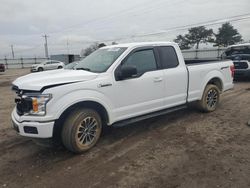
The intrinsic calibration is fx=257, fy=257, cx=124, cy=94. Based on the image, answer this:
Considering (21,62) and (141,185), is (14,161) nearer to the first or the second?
(141,185)

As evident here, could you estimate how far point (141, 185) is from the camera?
131 inches

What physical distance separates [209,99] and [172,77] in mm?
1792

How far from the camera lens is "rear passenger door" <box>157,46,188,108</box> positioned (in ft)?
18.0

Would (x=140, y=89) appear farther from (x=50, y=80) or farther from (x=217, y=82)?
(x=217, y=82)

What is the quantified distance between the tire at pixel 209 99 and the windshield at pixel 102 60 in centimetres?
270

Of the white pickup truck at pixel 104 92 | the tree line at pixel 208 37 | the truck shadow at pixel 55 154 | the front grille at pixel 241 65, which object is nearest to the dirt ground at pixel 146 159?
the truck shadow at pixel 55 154

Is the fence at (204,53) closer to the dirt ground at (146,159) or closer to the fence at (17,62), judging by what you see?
the dirt ground at (146,159)

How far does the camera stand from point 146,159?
4.09 meters

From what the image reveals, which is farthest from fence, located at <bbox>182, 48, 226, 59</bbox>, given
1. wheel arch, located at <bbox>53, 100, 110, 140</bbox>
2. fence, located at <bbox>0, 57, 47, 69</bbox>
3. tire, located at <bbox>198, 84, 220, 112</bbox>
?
fence, located at <bbox>0, 57, 47, 69</bbox>

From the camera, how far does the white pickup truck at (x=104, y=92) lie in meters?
3.96

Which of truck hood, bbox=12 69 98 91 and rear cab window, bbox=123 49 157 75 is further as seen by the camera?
rear cab window, bbox=123 49 157 75

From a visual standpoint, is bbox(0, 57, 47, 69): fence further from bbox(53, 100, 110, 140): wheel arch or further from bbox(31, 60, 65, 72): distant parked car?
bbox(53, 100, 110, 140): wheel arch

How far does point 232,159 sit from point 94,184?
216 centimetres

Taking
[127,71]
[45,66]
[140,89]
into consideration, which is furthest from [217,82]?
[45,66]
